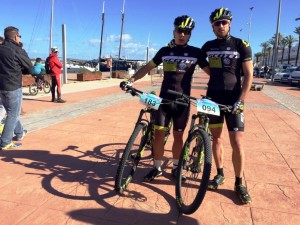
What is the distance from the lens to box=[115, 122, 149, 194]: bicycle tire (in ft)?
11.9

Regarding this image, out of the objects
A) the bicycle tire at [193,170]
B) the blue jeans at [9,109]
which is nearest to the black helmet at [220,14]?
the bicycle tire at [193,170]

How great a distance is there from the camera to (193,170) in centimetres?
366

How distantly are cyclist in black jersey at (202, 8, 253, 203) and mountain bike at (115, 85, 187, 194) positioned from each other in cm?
53

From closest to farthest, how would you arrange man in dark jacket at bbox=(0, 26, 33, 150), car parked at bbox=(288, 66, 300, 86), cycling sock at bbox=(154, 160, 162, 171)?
cycling sock at bbox=(154, 160, 162, 171), man in dark jacket at bbox=(0, 26, 33, 150), car parked at bbox=(288, 66, 300, 86)

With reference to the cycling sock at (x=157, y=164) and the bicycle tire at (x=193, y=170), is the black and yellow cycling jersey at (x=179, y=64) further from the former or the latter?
the cycling sock at (x=157, y=164)

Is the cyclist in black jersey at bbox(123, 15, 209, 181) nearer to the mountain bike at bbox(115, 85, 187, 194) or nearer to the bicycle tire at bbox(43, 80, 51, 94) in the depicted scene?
the mountain bike at bbox(115, 85, 187, 194)

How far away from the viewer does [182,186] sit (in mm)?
3619

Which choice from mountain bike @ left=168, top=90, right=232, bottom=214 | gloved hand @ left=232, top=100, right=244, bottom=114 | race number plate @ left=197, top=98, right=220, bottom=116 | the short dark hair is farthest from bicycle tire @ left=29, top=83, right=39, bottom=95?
gloved hand @ left=232, top=100, right=244, bottom=114

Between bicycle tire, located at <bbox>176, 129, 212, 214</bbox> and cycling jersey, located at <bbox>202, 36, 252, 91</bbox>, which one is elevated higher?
cycling jersey, located at <bbox>202, 36, 252, 91</bbox>

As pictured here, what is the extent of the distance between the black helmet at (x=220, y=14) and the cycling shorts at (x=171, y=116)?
1138mm

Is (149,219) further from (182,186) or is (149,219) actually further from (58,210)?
(58,210)

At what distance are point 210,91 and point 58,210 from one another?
2.22 metres

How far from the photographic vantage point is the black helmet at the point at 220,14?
11.6 feet

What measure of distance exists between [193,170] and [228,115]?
0.78 meters
